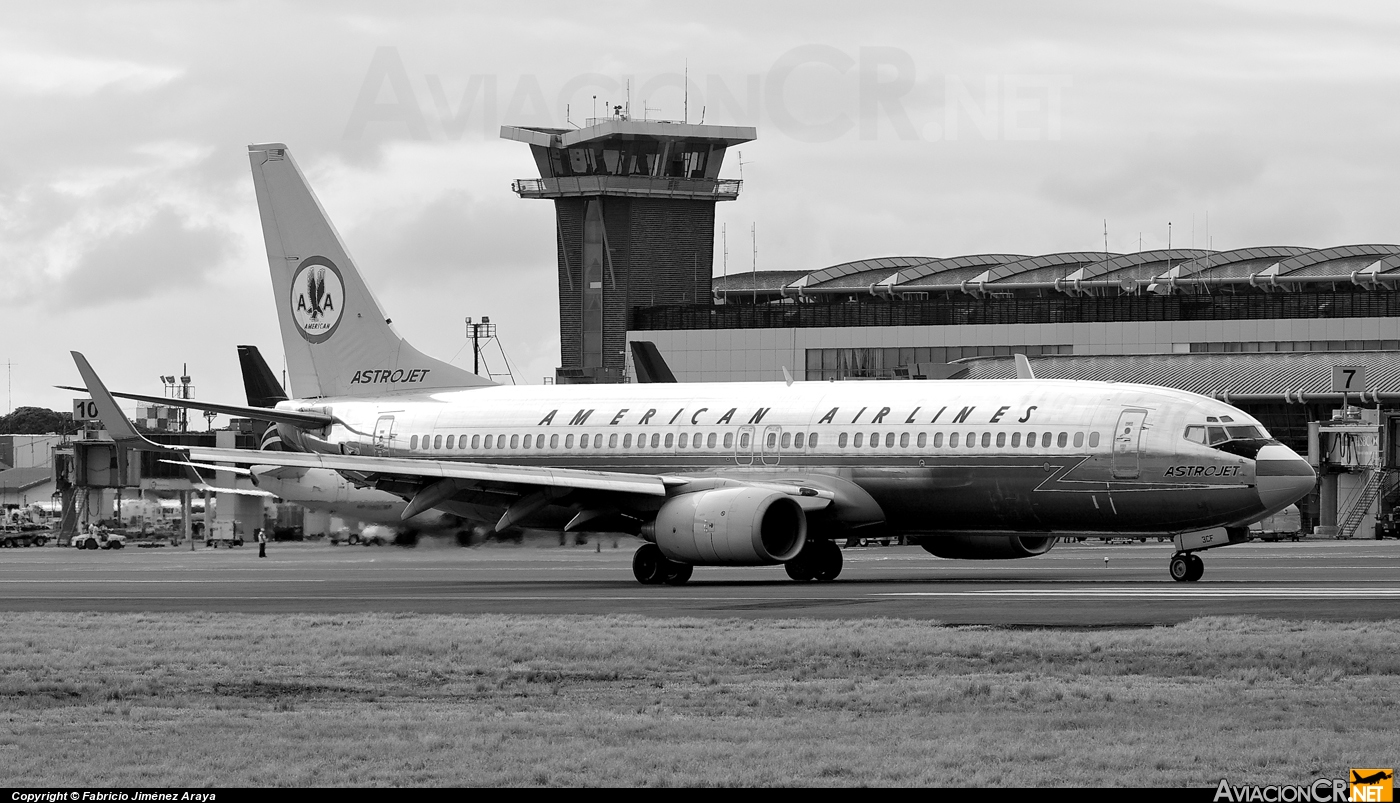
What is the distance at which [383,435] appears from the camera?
4394 cm

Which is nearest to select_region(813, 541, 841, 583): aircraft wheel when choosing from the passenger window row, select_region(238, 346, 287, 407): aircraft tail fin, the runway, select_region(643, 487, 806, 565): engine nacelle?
the runway

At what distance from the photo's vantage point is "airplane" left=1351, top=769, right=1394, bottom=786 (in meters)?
11.5

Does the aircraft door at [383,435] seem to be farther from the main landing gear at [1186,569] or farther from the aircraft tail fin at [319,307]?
the main landing gear at [1186,569]

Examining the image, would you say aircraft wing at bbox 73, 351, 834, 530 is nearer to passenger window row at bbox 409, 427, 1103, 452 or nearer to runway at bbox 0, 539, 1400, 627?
passenger window row at bbox 409, 427, 1103, 452

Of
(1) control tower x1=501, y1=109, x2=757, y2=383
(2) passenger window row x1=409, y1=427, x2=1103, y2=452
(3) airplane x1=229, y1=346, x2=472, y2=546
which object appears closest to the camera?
(2) passenger window row x1=409, y1=427, x2=1103, y2=452

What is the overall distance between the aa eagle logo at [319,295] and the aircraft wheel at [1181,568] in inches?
856

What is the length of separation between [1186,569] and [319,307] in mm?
22711

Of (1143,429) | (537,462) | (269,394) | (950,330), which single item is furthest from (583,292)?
(1143,429)

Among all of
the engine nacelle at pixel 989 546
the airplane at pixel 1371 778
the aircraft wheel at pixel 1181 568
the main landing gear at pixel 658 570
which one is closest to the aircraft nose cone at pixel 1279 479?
the aircraft wheel at pixel 1181 568

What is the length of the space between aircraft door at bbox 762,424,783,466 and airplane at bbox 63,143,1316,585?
45 millimetres

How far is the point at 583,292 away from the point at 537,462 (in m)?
92.8

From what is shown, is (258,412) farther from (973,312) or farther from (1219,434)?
(973,312)

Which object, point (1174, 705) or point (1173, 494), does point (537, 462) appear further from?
point (1174, 705)

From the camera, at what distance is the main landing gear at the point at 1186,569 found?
113 ft
